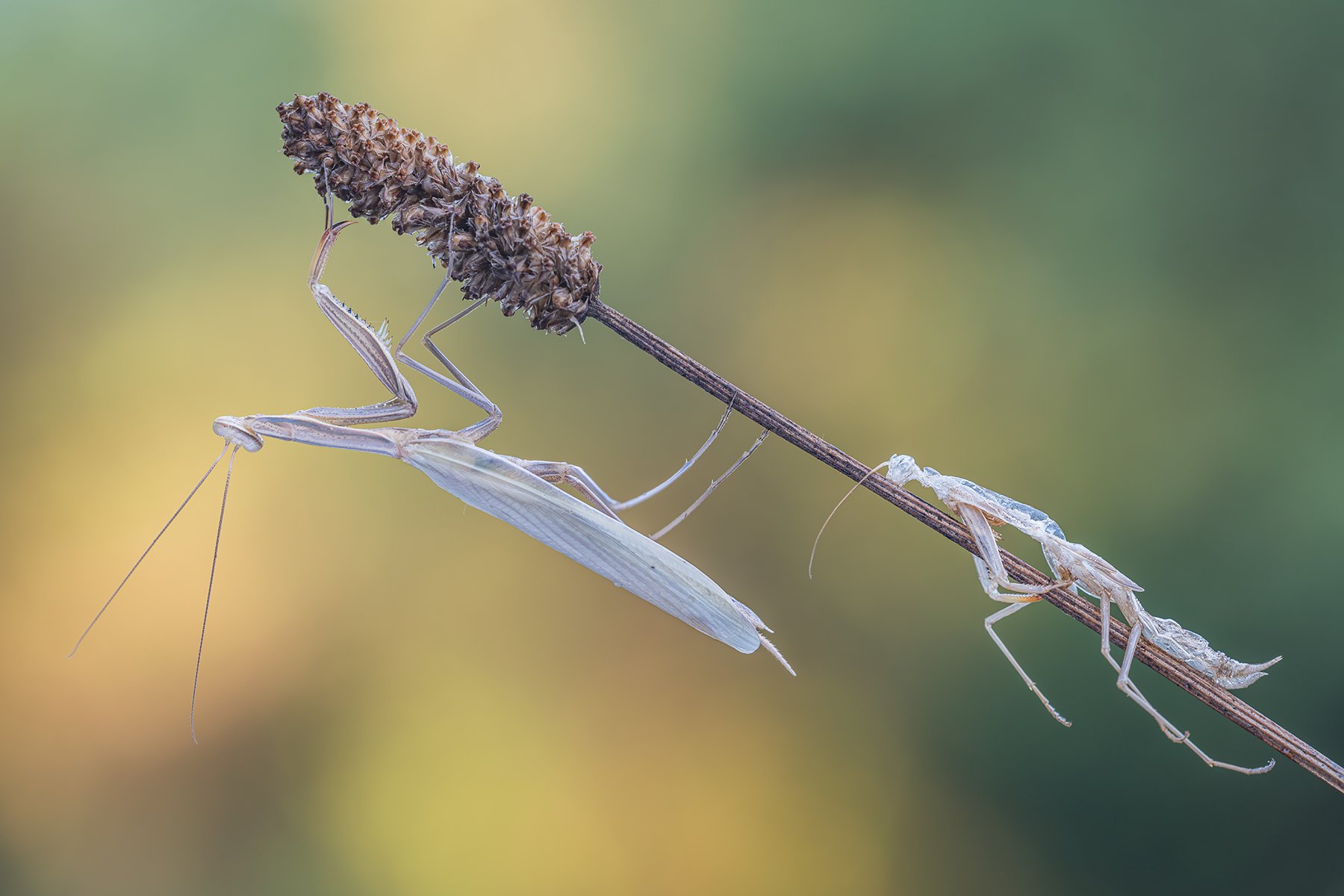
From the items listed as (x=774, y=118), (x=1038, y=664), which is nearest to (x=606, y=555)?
(x=1038, y=664)

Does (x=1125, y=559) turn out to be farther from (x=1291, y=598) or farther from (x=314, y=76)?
(x=314, y=76)

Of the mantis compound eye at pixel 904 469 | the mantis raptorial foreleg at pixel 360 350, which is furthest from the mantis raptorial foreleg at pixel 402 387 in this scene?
the mantis compound eye at pixel 904 469

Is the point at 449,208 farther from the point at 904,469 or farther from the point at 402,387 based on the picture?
the point at 904,469

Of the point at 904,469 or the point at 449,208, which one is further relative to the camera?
the point at 904,469

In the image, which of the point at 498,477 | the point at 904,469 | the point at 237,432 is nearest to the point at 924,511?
the point at 904,469

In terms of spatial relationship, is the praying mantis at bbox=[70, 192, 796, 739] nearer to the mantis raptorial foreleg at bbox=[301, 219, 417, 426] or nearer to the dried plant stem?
the mantis raptorial foreleg at bbox=[301, 219, 417, 426]

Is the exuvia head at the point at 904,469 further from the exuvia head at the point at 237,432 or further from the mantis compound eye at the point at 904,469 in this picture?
the exuvia head at the point at 237,432

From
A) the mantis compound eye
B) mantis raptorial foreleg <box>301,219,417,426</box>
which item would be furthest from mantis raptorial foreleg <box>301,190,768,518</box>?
the mantis compound eye
